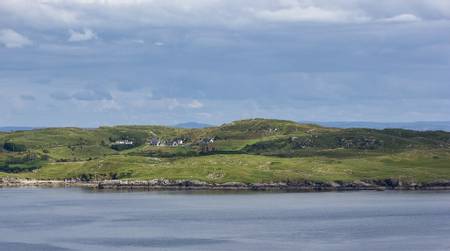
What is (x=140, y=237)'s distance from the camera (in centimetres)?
16325

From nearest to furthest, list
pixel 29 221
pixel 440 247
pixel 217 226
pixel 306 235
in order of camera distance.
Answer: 1. pixel 440 247
2. pixel 306 235
3. pixel 217 226
4. pixel 29 221

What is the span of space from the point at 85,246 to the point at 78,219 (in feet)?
154

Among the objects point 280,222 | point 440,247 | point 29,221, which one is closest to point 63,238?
point 29,221

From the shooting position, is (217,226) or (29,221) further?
(29,221)

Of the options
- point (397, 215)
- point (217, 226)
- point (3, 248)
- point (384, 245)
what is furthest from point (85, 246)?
point (397, 215)

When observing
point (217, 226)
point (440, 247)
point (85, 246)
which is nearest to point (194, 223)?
point (217, 226)

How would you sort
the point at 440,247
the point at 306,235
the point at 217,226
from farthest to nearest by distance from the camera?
the point at 217,226
the point at 306,235
the point at 440,247

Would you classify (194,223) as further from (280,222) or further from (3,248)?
(3,248)

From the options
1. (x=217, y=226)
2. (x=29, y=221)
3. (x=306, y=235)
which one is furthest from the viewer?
(x=29, y=221)

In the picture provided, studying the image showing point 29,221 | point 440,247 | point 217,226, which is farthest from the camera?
point 29,221

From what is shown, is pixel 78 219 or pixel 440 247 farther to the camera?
pixel 78 219

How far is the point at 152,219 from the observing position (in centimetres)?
19525

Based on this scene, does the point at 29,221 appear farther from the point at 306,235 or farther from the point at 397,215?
the point at 397,215

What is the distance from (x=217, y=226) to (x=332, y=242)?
34.8 m
